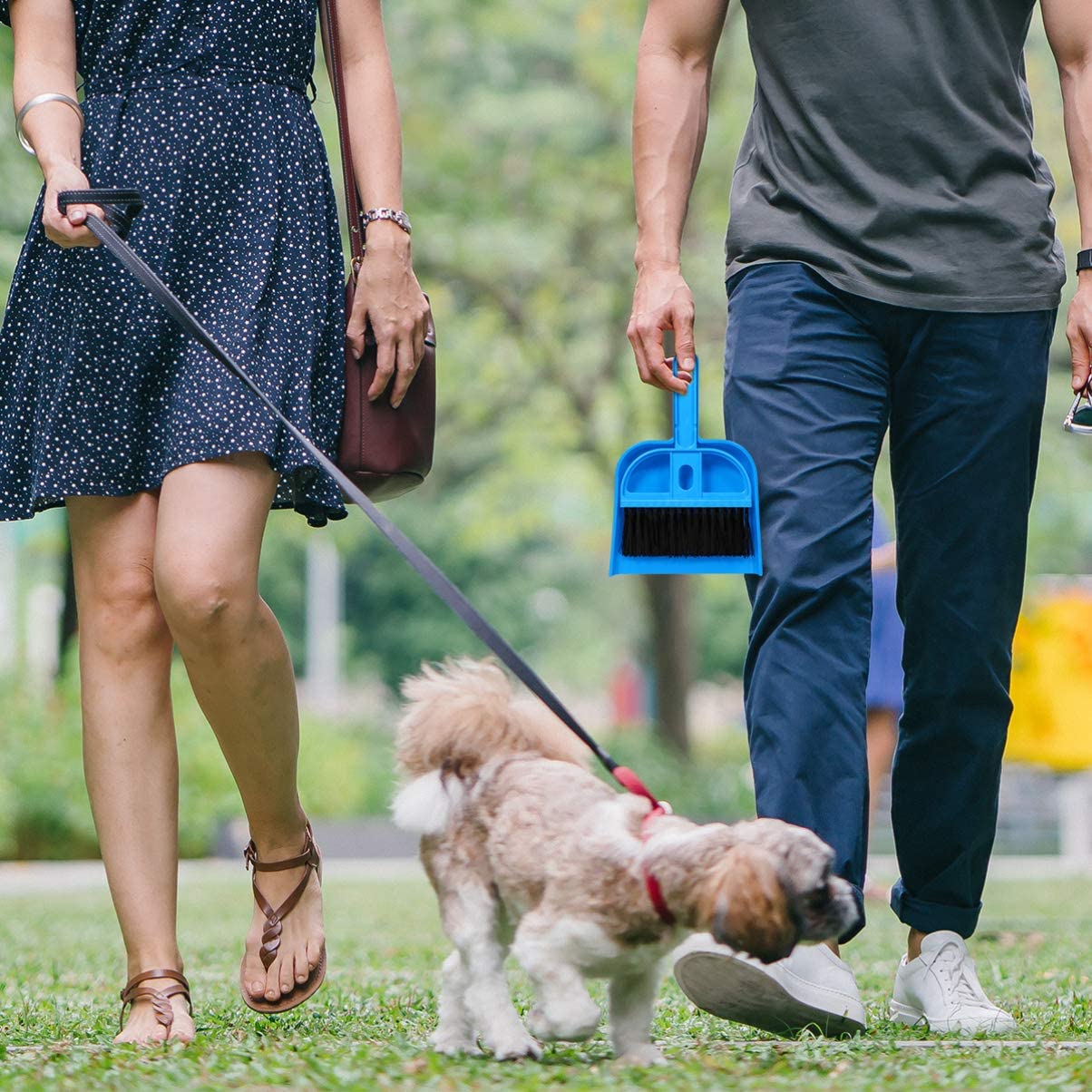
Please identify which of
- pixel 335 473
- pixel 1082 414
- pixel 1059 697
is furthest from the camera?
pixel 1059 697

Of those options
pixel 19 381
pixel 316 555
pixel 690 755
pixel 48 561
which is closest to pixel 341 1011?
pixel 19 381

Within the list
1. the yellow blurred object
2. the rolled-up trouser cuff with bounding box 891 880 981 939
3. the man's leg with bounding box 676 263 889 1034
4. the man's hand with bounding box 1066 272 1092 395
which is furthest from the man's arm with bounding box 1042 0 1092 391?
the yellow blurred object

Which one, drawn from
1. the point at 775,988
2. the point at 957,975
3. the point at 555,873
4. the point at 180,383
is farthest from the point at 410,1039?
the point at 180,383

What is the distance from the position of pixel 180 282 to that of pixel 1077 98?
1934mm

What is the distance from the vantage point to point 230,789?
15031 millimetres

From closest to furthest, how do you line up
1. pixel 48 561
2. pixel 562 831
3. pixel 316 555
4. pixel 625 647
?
pixel 562 831 → pixel 316 555 → pixel 48 561 → pixel 625 647

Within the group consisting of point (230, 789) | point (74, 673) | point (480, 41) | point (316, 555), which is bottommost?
point (230, 789)

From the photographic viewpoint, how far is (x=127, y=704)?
3.62 meters

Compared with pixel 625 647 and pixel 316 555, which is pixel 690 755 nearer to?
pixel 316 555

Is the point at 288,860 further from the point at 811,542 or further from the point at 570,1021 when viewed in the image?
the point at 811,542

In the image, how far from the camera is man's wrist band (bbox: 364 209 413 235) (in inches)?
151

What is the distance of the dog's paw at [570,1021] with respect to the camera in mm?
2910

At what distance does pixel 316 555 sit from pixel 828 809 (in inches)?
1137

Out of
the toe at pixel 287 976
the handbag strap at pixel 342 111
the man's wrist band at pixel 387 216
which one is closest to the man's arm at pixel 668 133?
the man's wrist band at pixel 387 216
